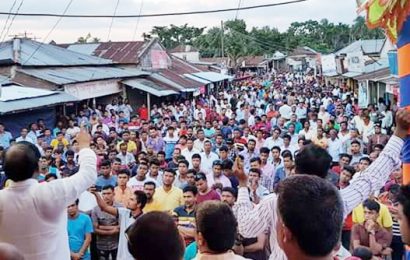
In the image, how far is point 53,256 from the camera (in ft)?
10.8

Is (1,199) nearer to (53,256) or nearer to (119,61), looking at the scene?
(53,256)

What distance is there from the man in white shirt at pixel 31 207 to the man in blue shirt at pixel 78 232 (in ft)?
10.4

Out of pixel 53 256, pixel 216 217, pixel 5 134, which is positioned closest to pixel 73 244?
pixel 53 256

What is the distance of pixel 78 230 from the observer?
6438 millimetres

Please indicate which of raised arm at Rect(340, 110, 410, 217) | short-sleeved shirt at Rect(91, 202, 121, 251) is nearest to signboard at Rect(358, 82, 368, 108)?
short-sleeved shirt at Rect(91, 202, 121, 251)

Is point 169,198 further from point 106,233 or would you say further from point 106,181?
point 106,181

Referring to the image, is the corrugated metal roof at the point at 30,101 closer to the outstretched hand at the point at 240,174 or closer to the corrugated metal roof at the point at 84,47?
the outstretched hand at the point at 240,174

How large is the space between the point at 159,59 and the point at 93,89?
11253 millimetres

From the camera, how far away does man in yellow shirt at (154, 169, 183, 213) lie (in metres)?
7.23

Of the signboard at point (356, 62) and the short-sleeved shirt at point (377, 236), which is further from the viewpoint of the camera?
the signboard at point (356, 62)

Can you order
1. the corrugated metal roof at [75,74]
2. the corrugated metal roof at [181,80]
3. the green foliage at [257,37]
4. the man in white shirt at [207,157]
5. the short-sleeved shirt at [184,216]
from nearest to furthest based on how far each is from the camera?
the short-sleeved shirt at [184,216] → the man in white shirt at [207,157] → the corrugated metal roof at [75,74] → the corrugated metal roof at [181,80] → the green foliage at [257,37]

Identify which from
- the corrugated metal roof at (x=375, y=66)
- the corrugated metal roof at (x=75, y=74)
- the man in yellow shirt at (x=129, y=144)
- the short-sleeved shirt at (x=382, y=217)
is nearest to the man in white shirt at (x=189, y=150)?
the man in yellow shirt at (x=129, y=144)

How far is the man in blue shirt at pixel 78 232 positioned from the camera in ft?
21.1

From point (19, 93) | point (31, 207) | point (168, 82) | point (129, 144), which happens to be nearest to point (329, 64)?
point (168, 82)
